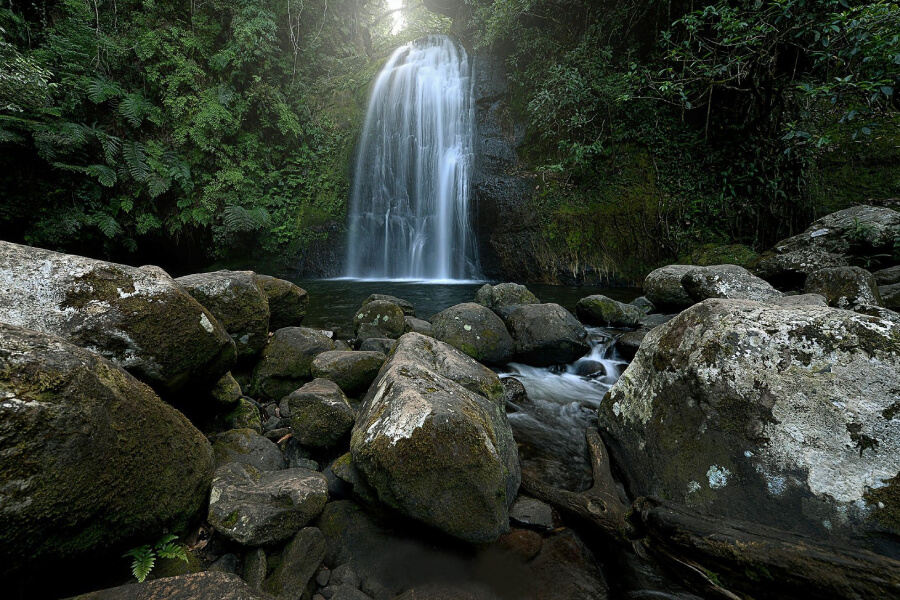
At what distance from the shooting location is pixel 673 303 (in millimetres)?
6723

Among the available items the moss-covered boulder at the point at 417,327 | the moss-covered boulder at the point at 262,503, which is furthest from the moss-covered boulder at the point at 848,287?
the moss-covered boulder at the point at 262,503

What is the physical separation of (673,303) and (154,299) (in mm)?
7623

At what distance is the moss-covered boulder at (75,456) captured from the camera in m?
1.29

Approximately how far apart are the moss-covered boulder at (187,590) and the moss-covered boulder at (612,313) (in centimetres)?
640

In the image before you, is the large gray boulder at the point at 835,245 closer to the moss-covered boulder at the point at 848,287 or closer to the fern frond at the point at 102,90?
the moss-covered boulder at the point at 848,287

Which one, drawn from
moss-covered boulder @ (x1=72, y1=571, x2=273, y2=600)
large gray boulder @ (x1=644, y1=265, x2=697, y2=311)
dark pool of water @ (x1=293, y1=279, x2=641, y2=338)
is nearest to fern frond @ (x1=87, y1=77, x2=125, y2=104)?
dark pool of water @ (x1=293, y1=279, x2=641, y2=338)

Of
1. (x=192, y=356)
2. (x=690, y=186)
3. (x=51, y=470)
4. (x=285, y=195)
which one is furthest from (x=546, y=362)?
(x=285, y=195)

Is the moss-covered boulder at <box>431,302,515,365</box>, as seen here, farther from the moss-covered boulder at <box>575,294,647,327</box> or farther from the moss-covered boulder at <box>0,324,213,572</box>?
the moss-covered boulder at <box>0,324,213,572</box>

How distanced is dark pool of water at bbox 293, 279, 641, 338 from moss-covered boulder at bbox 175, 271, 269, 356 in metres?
2.31

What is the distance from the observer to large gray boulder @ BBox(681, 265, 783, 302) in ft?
16.4

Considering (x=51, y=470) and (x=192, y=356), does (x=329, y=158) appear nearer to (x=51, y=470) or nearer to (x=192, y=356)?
(x=192, y=356)

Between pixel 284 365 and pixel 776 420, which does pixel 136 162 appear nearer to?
pixel 284 365

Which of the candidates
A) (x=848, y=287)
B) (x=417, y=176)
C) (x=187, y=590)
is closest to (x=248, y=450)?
(x=187, y=590)

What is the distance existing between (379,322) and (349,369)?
1.94 meters
